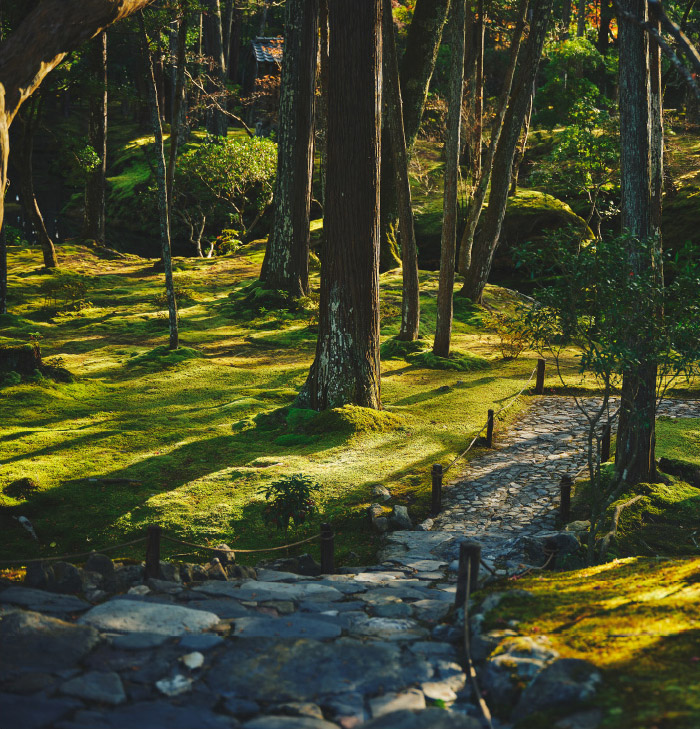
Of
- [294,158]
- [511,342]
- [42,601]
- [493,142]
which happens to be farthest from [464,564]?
[493,142]

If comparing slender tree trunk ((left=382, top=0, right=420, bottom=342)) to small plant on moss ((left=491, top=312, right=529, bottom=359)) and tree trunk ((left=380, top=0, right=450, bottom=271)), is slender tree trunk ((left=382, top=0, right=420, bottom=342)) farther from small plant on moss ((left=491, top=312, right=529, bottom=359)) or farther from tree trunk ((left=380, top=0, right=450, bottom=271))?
tree trunk ((left=380, top=0, right=450, bottom=271))

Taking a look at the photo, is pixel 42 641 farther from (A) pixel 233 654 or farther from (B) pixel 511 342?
(B) pixel 511 342

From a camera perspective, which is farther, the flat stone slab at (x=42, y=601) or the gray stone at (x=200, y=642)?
the flat stone slab at (x=42, y=601)

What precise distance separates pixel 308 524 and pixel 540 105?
3151cm

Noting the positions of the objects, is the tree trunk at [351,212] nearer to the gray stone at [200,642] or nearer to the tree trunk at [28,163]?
the gray stone at [200,642]

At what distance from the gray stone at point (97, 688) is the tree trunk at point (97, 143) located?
2028 cm

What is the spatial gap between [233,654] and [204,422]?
7055mm

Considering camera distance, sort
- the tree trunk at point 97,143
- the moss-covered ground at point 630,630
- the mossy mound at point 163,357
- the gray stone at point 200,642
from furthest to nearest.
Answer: the tree trunk at point 97,143 → the mossy mound at point 163,357 → the gray stone at point 200,642 → the moss-covered ground at point 630,630

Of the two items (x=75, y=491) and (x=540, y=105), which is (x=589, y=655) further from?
(x=540, y=105)

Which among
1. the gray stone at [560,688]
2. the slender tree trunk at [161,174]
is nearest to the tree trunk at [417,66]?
the slender tree trunk at [161,174]

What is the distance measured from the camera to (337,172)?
400 inches

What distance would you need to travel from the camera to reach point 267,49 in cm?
3834

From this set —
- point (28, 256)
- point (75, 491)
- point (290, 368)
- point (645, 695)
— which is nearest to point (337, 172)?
point (290, 368)

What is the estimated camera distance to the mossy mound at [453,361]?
1420 cm
